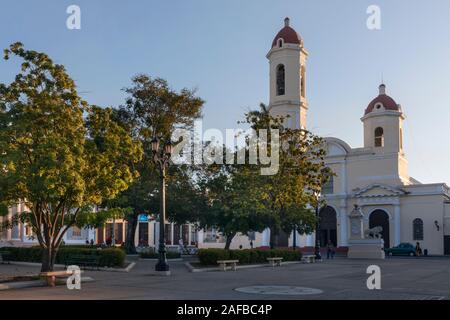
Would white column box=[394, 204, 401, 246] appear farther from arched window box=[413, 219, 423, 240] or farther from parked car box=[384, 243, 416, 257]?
parked car box=[384, 243, 416, 257]

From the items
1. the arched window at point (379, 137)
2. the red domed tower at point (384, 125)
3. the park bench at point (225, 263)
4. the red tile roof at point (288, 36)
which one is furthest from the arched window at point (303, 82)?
the park bench at point (225, 263)

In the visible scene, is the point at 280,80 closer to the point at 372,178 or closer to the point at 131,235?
the point at 372,178

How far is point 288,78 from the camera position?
63.0m

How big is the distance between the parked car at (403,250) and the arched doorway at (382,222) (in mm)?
4315

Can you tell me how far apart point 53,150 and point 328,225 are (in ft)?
168

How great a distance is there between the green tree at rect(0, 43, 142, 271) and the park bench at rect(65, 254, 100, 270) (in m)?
4.38

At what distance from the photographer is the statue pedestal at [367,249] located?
148ft

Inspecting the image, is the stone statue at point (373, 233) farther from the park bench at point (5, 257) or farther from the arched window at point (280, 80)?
the park bench at point (5, 257)

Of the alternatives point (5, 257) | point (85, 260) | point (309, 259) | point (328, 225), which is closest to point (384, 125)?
point (328, 225)

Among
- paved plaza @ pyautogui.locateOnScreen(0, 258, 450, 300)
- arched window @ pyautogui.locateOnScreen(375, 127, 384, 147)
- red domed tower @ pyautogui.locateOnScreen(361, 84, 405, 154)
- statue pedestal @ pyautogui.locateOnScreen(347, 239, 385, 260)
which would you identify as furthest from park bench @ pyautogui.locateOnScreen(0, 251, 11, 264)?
arched window @ pyautogui.locateOnScreen(375, 127, 384, 147)

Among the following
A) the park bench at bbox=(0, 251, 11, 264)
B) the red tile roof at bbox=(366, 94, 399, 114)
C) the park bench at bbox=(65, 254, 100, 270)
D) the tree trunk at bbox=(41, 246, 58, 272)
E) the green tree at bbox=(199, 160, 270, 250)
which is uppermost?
the red tile roof at bbox=(366, 94, 399, 114)

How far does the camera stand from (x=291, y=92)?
6316 centimetres

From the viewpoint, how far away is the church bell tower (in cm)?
6284

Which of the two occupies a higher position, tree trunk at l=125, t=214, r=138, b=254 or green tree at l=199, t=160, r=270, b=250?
green tree at l=199, t=160, r=270, b=250
